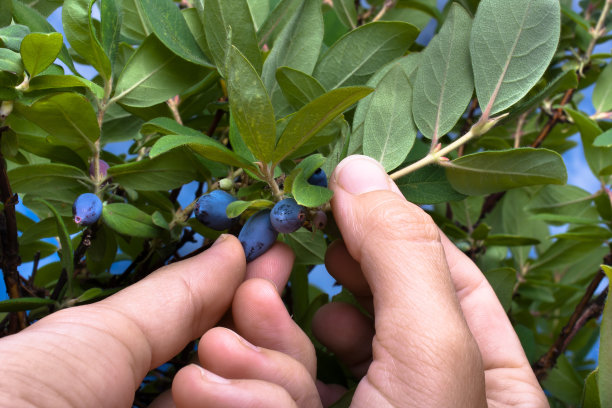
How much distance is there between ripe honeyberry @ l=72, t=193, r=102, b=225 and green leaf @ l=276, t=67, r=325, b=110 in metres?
0.20

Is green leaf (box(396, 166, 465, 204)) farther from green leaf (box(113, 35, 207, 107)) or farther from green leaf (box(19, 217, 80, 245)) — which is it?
green leaf (box(19, 217, 80, 245))

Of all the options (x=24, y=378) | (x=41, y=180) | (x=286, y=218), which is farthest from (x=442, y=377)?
(x=41, y=180)

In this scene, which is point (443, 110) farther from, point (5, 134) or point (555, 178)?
point (5, 134)

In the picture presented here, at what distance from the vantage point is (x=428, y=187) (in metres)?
0.53

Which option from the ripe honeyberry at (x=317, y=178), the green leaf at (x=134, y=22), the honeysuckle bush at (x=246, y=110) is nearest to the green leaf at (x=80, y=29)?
the honeysuckle bush at (x=246, y=110)

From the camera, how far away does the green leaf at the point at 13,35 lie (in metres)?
0.42

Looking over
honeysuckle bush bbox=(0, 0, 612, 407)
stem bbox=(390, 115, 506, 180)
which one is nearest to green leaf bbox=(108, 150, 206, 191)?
honeysuckle bush bbox=(0, 0, 612, 407)

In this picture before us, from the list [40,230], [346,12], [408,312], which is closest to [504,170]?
[408,312]

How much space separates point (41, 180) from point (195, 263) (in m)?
0.17

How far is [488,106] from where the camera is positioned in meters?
0.50

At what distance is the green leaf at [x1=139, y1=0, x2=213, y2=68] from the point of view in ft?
1.56

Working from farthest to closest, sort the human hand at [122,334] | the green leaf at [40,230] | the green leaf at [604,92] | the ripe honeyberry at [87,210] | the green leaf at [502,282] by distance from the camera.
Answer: the green leaf at [604,92]
the green leaf at [502,282]
the green leaf at [40,230]
the ripe honeyberry at [87,210]
the human hand at [122,334]

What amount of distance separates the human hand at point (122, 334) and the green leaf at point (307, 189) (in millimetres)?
106

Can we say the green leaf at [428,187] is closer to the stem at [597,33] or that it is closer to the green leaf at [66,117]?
the green leaf at [66,117]
